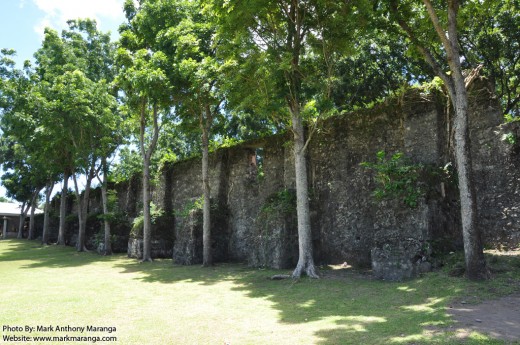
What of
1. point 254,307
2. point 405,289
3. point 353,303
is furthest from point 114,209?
point 405,289

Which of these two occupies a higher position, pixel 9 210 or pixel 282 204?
pixel 9 210

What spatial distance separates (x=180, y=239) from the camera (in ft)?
44.0

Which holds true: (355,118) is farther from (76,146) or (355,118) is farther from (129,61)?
(76,146)

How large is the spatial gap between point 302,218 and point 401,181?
93.0 inches

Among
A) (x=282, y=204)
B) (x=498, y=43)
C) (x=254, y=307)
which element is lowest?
(x=254, y=307)

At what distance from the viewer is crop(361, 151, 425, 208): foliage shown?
8.28 metres

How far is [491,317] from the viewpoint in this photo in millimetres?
4684

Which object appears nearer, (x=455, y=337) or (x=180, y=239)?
(x=455, y=337)

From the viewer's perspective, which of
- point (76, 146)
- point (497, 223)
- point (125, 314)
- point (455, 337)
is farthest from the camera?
point (76, 146)

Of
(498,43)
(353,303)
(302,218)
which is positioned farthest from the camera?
(498,43)

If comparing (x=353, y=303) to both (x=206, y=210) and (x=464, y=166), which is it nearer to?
(x=464, y=166)

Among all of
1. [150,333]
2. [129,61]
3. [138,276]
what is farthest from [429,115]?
[129,61]

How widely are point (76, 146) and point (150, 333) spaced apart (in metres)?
14.9

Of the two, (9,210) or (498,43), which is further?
(9,210)
